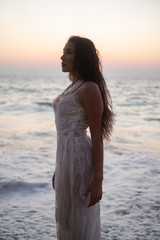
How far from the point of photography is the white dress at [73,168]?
2.06m

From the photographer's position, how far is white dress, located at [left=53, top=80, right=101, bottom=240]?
2.06 m

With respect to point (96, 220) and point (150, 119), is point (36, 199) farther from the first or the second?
point (150, 119)

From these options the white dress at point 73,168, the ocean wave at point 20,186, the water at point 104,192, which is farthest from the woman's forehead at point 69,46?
the ocean wave at point 20,186

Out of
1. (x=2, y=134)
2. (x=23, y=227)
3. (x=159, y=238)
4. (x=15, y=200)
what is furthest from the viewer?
(x=2, y=134)

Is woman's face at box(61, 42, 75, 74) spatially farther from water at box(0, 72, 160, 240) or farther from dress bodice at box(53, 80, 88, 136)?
water at box(0, 72, 160, 240)

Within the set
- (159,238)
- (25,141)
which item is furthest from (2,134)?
(159,238)

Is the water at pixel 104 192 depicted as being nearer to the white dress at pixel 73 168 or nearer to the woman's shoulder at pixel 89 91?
the white dress at pixel 73 168

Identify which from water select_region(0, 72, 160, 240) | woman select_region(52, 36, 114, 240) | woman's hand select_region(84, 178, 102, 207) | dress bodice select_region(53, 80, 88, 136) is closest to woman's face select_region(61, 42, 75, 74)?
woman select_region(52, 36, 114, 240)

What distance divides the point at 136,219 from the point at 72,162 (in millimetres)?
2525

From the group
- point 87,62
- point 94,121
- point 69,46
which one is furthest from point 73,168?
point 69,46

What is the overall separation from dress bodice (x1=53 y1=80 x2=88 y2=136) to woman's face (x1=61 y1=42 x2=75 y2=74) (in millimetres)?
160

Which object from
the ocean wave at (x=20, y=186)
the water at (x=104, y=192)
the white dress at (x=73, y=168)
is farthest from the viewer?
the ocean wave at (x=20, y=186)

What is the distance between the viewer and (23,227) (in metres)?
3.84

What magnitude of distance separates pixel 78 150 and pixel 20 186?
370cm
